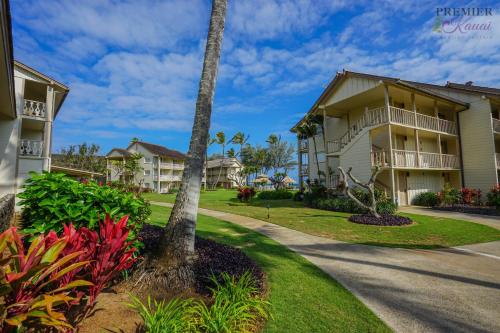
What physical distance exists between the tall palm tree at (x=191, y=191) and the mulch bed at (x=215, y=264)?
184 millimetres

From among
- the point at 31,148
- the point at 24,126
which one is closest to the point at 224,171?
the point at 24,126

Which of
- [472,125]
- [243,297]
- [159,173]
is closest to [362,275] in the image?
[243,297]

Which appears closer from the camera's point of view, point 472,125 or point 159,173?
point 472,125

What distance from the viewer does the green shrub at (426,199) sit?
698 inches

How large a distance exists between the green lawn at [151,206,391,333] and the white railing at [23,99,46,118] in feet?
48.6

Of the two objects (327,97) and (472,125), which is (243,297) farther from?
(472,125)

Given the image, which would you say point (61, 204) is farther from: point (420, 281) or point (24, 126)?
point (24, 126)

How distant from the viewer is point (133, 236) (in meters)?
4.44

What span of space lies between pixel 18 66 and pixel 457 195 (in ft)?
90.8

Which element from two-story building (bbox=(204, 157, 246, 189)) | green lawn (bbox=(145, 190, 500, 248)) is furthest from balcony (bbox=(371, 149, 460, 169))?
two-story building (bbox=(204, 157, 246, 189))

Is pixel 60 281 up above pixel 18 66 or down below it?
below

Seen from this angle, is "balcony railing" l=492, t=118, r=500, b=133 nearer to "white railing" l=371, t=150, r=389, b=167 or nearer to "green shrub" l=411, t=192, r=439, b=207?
"green shrub" l=411, t=192, r=439, b=207

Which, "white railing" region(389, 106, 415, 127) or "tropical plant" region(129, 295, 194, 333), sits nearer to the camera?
"tropical plant" region(129, 295, 194, 333)

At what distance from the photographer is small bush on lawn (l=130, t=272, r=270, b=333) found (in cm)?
288
